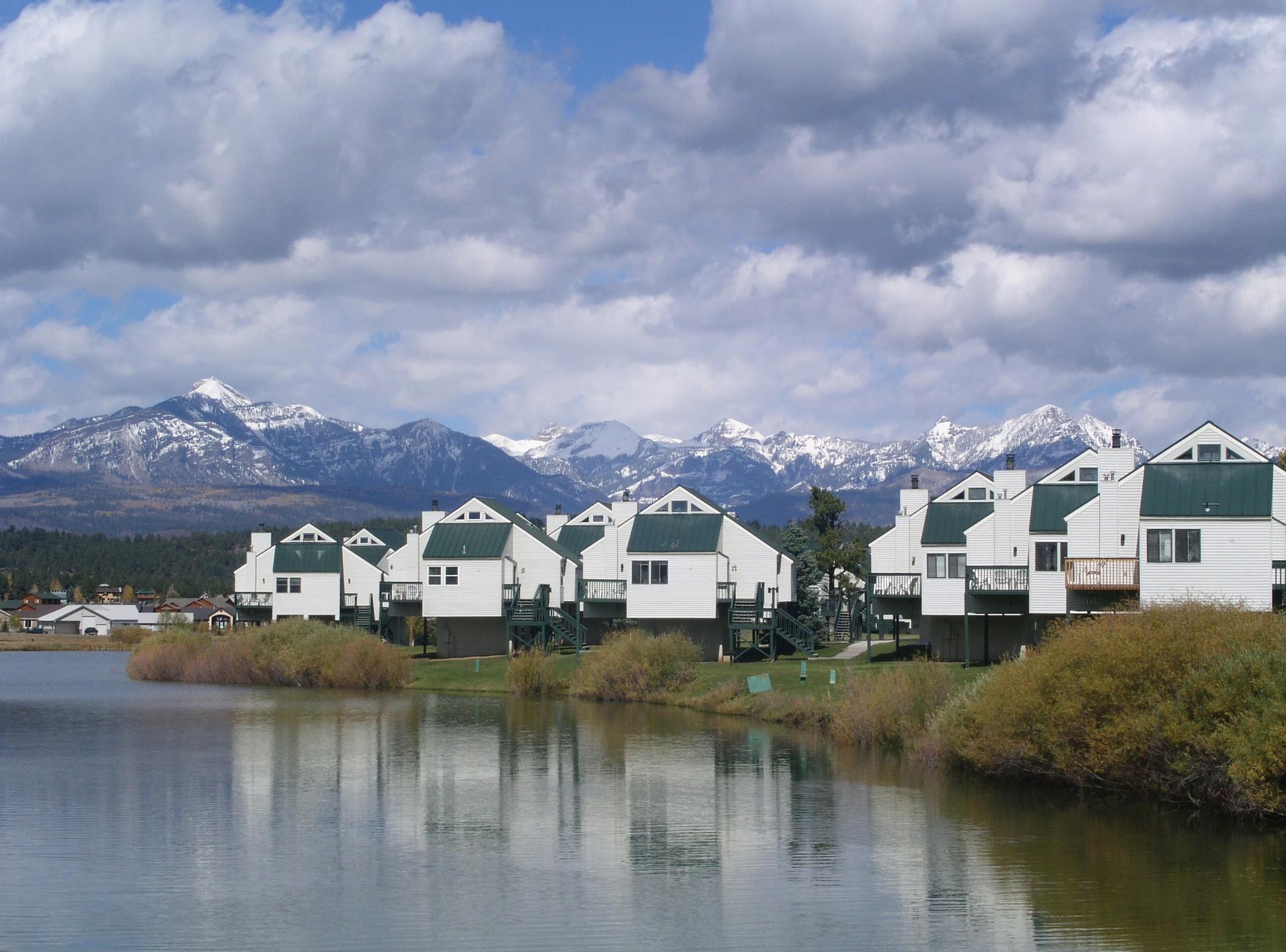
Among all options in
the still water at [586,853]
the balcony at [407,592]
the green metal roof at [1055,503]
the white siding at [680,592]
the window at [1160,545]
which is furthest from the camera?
the balcony at [407,592]

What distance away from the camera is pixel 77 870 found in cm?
2569

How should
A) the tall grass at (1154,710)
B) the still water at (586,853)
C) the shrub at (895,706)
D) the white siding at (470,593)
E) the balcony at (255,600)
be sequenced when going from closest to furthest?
1. the still water at (586,853)
2. the tall grass at (1154,710)
3. the shrub at (895,706)
4. the white siding at (470,593)
5. the balcony at (255,600)

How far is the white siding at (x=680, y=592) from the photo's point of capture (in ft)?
230

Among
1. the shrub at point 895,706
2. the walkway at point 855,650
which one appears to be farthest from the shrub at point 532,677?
the shrub at point 895,706

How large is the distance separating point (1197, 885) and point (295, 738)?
2934 centimetres

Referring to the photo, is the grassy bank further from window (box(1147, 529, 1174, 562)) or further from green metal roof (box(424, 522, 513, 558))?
green metal roof (box(424, 522, 513, 558))

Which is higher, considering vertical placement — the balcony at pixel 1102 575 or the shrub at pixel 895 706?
the balcony at pixel 1102 575

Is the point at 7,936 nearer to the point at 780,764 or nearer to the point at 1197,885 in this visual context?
the point at 1197,885

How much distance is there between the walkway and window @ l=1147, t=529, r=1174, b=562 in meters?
18.5

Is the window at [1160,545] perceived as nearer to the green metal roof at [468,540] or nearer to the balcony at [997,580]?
the balcony at [997,580]

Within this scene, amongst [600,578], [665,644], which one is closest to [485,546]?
[600,578]

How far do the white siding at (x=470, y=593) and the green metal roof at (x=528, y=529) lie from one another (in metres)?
3.32

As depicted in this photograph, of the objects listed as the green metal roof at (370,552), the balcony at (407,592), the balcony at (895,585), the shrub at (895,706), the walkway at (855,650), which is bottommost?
the walkway at (855,650)

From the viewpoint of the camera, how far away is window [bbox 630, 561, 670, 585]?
232 feet
